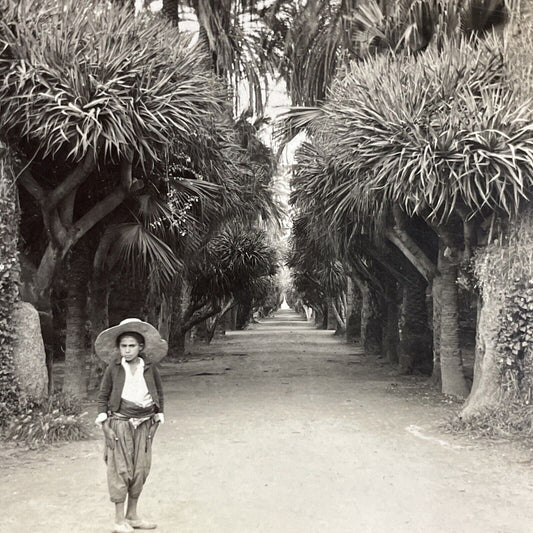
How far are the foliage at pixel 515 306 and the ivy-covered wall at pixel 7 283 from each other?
20.6ft

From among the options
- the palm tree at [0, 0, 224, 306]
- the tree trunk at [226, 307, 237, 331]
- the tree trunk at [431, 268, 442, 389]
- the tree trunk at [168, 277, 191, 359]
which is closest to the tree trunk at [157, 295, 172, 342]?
the tree trunk at [168, 277, 191, 359]

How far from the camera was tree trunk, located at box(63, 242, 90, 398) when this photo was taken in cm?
1178

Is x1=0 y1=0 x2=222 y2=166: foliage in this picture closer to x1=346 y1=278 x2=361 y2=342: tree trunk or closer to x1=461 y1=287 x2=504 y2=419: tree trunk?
x1=461 y1=287 x2=504 y2=419: tree trunk

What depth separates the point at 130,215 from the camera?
11836 millimetres

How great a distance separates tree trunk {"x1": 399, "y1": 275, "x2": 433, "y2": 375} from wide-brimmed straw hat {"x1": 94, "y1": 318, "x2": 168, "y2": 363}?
11522 millimetres

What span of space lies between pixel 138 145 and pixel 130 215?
2242 millimetres

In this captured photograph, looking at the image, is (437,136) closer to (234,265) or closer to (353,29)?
(353,29)

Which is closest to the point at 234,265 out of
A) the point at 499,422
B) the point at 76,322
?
the point at 76,322

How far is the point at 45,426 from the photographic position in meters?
8.03

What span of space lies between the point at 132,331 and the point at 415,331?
469 inches

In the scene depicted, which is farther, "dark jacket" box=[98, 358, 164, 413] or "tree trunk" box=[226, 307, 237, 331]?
"tree trunk" box=[226, 307, 237, 331]

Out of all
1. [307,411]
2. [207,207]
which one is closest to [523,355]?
[307,411]

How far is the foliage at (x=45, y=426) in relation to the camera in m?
7.91

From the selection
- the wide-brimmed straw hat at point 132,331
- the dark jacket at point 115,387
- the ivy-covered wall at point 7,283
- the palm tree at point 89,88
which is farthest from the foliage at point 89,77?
the dark jacket at point 115,387
